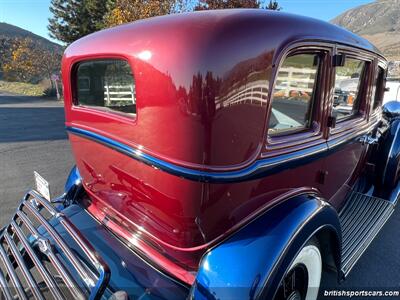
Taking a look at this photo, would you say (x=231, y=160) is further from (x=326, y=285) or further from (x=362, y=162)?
(x=362, y=162)

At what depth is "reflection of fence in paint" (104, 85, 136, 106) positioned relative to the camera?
172 cm

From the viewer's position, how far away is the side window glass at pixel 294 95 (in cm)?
159

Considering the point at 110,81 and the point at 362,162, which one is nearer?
the point at 110,81

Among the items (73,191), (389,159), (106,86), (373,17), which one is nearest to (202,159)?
(106,86)

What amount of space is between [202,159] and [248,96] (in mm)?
352

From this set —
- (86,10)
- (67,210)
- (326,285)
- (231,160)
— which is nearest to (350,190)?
(326,285)

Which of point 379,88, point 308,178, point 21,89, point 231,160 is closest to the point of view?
point 231,160

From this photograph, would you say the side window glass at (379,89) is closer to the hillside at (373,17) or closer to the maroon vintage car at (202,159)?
the maroon vintage car at (202,159)

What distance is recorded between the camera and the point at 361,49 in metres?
2.25

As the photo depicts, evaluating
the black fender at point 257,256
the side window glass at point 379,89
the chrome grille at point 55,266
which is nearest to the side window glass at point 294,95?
the black fender at point 257,256

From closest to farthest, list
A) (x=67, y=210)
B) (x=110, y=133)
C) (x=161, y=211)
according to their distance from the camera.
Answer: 1. (x=161, y=211)
2. (x=110, y=133)
3. (x=67, y=210)

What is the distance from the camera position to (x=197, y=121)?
1.24m

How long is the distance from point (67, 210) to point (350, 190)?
102 inches

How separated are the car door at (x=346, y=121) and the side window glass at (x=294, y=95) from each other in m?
0.17
